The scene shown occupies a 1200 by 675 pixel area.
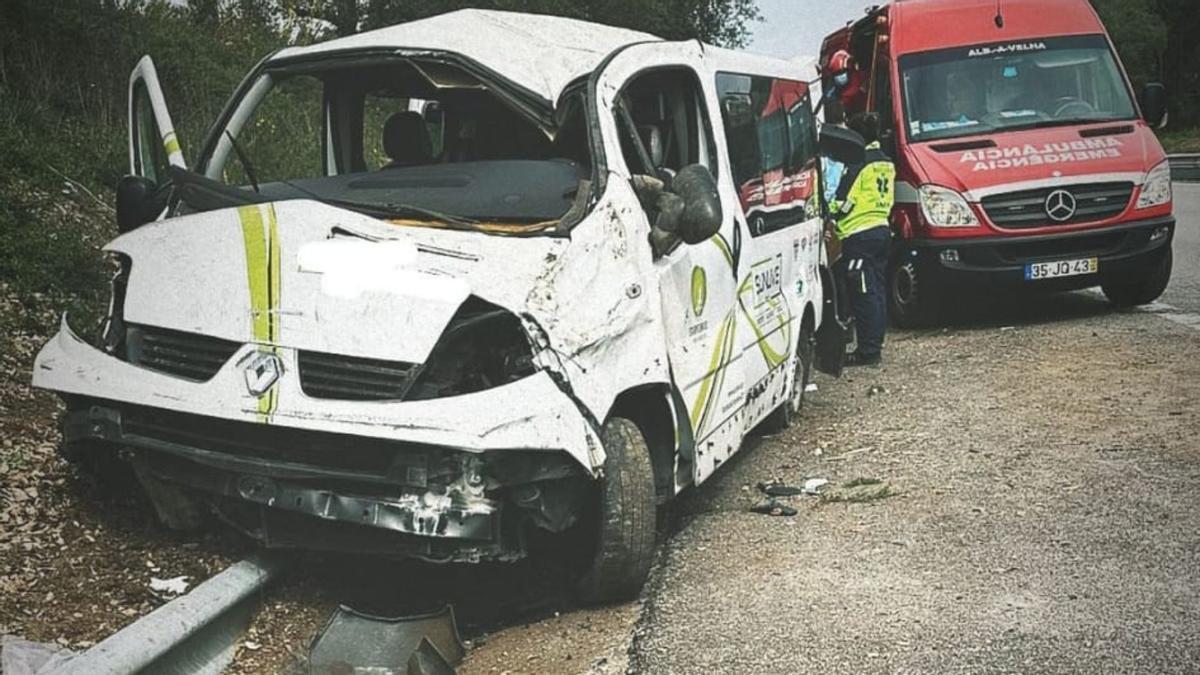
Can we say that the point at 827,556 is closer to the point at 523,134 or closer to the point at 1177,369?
the point at 523,134

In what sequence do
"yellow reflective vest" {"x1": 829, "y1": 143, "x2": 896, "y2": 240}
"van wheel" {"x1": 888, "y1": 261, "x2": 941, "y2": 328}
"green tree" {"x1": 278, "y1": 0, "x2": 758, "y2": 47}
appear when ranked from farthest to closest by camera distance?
"green tree" {"x1": 278, "y1": 0, "x2": 758, "y2": 47}
"van wheel" {"x1": 888, "y1": 261, "x2": 941, "y2": 328}
"yellow reflective vest" {"x1": 829, "y1": 143, "x2": 896, "y2": 240}

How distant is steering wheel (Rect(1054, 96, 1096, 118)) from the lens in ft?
38.9

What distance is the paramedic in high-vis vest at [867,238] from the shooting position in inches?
405

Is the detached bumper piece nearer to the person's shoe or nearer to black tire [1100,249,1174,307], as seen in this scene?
the person's shoe

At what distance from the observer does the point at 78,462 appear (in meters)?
5.30

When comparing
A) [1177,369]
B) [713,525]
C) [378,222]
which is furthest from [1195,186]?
[378,222]

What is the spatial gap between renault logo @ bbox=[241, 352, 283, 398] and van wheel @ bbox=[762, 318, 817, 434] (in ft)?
12.4

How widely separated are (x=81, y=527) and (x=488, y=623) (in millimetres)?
1627

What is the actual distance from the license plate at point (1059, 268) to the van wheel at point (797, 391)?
10.5 feet

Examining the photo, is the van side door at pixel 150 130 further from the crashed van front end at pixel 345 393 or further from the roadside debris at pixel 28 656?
the roadside debris at pixel 28 656

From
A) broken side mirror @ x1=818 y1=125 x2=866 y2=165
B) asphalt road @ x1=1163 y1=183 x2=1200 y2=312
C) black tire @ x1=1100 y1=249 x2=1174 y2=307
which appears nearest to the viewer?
broken side mirror @ x1=818 y1=125 x2=866 y2=165

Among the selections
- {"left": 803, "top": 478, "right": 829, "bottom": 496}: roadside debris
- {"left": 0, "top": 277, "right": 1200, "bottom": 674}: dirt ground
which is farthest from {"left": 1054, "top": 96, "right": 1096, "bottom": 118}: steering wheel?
{"left": 803, "top": 478, "right": 829, "bottom": 496}: roadside debris

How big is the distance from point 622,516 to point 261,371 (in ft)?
4.37

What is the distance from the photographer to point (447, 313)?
4.52 m
